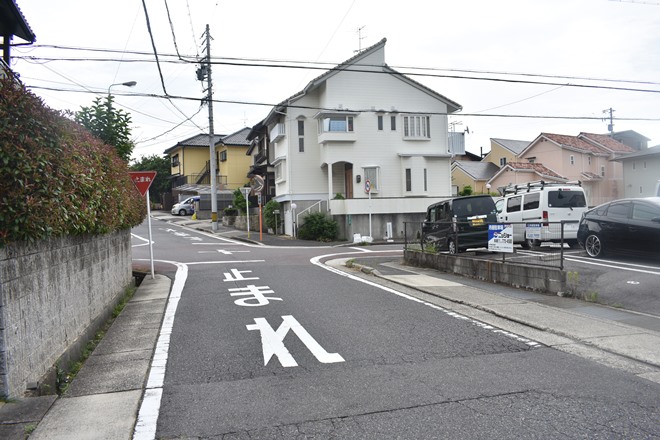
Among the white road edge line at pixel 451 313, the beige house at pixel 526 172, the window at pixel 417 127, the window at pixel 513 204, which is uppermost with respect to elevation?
the window at pixel 417 127

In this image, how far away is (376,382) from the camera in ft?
16.4

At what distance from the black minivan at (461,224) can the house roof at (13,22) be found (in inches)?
448

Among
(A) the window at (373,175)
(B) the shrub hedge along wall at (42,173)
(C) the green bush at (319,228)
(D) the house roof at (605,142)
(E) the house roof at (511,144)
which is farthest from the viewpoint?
(E) the house roof at (511,144)

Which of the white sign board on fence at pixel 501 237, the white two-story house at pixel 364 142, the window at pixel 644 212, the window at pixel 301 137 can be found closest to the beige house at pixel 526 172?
the white two-story house at pixel 364 142

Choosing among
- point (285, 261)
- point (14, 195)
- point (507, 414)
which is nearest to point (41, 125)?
point (14, 195)

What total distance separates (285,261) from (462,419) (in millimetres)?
13446

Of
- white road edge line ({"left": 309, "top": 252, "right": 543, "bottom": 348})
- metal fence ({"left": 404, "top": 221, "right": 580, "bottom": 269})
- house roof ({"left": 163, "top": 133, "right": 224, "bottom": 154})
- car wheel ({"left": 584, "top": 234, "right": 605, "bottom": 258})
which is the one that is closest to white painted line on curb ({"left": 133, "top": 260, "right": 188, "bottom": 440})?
white road edge line ({"left": 309, "top": 252, "right": 543, "bottom": 348})

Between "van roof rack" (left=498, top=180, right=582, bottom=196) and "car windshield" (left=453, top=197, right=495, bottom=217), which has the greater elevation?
"van roof rack" (left=498, top=180, right=582, bottom=196)

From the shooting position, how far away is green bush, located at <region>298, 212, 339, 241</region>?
2881 cm

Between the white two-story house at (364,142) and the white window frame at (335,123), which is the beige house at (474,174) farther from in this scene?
the white window frame at (335,123)

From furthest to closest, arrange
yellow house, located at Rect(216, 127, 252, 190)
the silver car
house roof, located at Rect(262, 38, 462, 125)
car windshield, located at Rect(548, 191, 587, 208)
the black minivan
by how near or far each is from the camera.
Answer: yellow house, located at Rect(216, 127, 252, 190), the silver car, house roof, located at Rect(262, 38, 462, 125), car windshield, located at Rect(548, 191, 587, 208), the black minivan

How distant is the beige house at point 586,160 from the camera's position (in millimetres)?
47438

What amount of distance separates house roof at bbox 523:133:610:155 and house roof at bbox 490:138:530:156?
690cm

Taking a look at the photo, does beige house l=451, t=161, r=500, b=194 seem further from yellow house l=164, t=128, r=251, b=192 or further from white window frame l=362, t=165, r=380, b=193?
white window frame l=362, t=165, r=380, b=193
